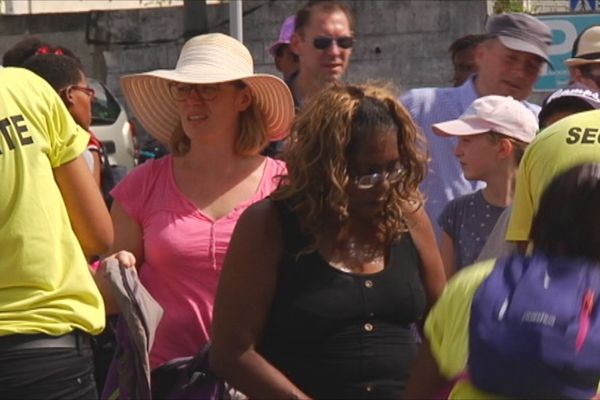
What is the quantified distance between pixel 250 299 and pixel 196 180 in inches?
39.6

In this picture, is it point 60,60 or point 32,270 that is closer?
point 32,270

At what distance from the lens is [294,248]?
3963 mm

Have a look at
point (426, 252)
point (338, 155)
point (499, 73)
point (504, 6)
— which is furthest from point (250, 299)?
point (504, 6)

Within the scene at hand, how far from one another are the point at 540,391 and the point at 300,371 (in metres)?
1.02

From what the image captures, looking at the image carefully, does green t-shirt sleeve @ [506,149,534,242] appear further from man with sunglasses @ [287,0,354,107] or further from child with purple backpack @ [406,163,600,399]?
man with sunglasses @ [287,0,354,107]

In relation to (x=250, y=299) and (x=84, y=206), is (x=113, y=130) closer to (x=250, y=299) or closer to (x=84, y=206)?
(x=84, y=206)

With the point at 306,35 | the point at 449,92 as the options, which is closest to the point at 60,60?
the point at 306,35

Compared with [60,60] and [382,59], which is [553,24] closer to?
[382,59]

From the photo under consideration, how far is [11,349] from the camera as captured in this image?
4211 millimetres

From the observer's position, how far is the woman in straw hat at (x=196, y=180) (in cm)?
466

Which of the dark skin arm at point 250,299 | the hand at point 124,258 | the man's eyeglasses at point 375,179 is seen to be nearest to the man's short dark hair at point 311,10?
the hand at point 124,258

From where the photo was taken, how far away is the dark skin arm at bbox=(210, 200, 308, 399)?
3918 millimetres

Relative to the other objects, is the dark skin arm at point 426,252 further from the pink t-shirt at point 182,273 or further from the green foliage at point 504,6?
the green foliage at point 504,6

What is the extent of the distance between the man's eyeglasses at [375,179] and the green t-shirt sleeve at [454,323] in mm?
766
